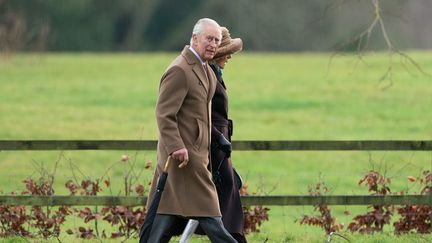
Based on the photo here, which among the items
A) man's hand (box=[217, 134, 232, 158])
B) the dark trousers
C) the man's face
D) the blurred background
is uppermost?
the blurred background

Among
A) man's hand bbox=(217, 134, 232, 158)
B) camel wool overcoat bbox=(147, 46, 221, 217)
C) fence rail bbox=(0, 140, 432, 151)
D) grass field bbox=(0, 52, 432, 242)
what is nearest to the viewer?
camel wool overcoat bbox=(147, 46, 221, 217)

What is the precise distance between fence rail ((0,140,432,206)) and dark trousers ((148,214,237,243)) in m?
2.16

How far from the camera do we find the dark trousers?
7.90 m

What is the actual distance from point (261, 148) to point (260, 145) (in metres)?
0.03

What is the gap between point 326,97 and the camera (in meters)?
33.2

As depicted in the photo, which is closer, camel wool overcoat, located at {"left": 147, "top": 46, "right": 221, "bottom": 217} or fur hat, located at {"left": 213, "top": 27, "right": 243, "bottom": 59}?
camel wool overcoat, located at {"left": 147, "top": 46, "right": 221, "bottom": 217}

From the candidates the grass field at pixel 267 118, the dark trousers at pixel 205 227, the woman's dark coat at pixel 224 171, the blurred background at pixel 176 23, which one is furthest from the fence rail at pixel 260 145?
the blurred background at pixel 176 23

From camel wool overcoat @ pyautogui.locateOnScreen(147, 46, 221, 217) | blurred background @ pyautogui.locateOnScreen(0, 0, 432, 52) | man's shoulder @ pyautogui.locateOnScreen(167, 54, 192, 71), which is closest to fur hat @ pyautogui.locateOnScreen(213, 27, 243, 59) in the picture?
camel wool overcoat @ pyautogui.locateOnScreen(147, 46, 221, 217)

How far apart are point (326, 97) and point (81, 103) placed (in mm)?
6781

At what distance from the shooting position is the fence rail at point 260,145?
406 inches

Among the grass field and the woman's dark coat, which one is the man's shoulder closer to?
the woman's dark coat

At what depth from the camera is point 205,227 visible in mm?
7953

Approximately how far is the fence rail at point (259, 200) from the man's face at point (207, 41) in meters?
2.56

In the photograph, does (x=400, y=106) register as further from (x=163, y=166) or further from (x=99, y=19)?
(x=99, y=19)
